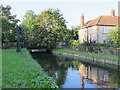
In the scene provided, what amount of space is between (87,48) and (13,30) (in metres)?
19.3

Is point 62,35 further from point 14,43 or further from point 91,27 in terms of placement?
point 14,43

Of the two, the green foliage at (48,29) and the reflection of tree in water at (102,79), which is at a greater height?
the green foliage at (48,29)

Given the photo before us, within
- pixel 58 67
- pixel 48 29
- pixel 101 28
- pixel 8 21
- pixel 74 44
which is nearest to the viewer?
pixel 58 67

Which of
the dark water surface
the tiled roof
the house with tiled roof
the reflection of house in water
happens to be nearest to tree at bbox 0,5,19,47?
the house with tiled roof

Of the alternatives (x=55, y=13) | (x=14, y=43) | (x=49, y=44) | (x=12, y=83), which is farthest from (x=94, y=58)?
→ (x=14, y=43)

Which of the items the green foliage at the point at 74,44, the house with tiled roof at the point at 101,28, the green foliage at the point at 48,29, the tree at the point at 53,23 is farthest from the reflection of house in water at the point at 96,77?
the tree at the point at 53,23

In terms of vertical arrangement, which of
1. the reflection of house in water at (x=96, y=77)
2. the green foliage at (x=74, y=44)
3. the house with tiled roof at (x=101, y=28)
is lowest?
the reflection of house in water at (x=96, y=77)

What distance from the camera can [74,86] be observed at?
8.18 m

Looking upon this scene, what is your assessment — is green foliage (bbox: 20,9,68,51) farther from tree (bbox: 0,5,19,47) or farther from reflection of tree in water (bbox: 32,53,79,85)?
reflection of tree in water (bbox: 32,53,79,85)

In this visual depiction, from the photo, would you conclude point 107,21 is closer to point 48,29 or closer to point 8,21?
point 48,29

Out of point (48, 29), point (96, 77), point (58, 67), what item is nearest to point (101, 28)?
point (48, 29)

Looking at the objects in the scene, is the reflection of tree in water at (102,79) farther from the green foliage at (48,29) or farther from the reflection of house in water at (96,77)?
the green foliage at (48,29)

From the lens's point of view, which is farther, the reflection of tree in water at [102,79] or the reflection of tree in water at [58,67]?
the reflection of tree in water at [58,67]

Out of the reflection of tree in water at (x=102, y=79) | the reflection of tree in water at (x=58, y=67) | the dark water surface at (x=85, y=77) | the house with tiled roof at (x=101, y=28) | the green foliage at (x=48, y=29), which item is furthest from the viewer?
the green foliage at (x=48, y=29)
